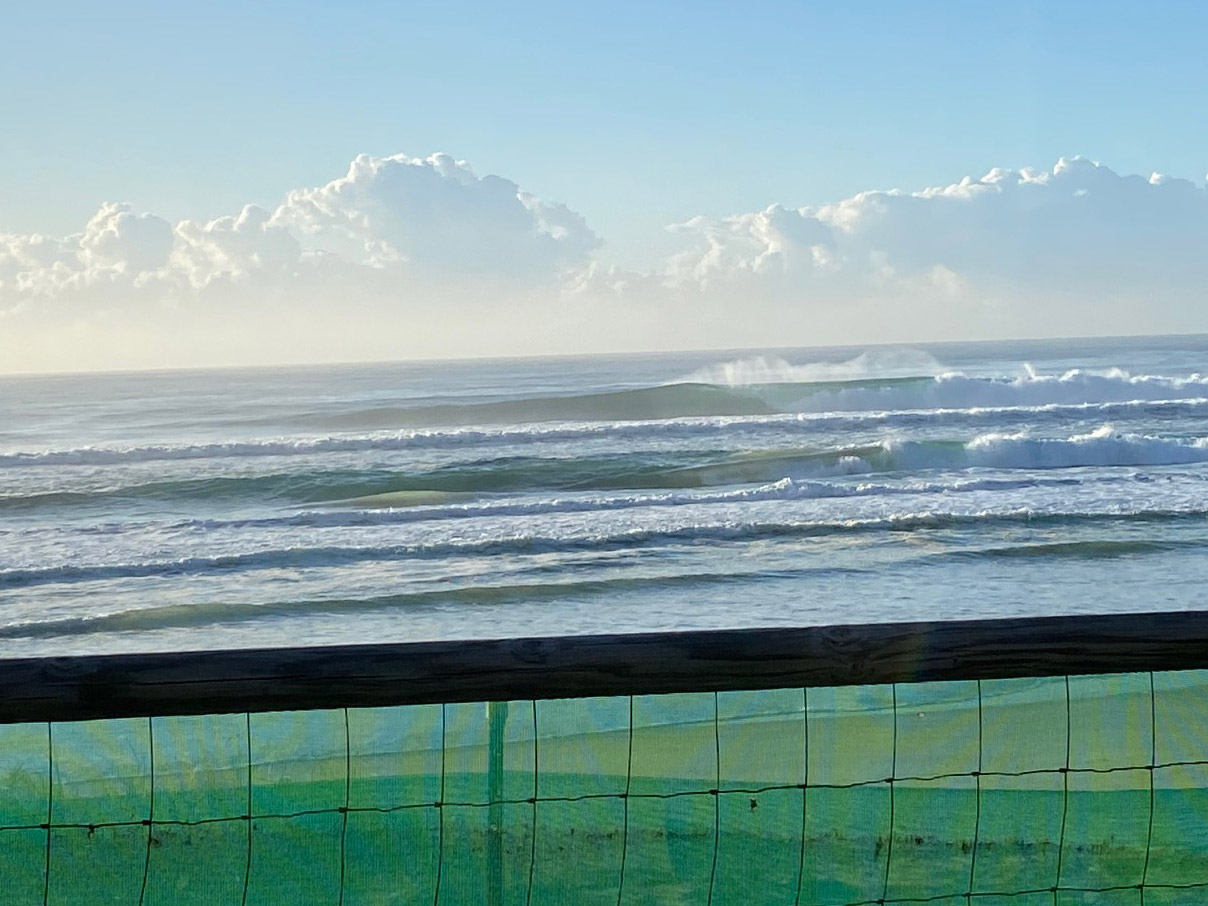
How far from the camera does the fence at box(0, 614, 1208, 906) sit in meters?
2.38

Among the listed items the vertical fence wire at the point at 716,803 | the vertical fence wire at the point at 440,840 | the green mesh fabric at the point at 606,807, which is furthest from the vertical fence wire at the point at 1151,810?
the vertical fence wire at the point at 440,840

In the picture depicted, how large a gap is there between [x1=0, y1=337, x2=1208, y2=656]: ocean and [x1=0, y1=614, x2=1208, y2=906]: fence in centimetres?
570

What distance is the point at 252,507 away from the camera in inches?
663

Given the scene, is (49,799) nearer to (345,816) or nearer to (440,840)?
(345,816)

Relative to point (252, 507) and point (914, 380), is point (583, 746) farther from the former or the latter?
point (914, 380)

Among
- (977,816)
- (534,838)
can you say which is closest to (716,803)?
(534,838)

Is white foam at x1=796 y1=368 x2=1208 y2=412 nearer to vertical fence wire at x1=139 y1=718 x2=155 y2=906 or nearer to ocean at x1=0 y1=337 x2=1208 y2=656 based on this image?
ocean at x1=0 y1=337 x2=1208 y2=656

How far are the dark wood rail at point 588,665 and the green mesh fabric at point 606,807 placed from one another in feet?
1.34

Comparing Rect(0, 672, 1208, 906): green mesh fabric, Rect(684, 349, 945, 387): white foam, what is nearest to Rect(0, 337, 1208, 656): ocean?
Rect(0, 672, 1208, 906): green mesh fabric

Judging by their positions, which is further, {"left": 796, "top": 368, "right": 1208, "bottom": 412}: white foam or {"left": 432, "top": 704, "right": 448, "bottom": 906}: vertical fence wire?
{"left": 796, "top": 368, "right": 1208, "bottom": 412}: white foam

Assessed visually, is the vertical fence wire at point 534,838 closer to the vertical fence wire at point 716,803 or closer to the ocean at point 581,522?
the vertical fence wire at point 716,803

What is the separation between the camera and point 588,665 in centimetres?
186

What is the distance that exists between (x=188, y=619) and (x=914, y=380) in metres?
28.0

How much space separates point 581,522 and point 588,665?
12.0 m
